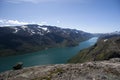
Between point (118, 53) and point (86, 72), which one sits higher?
point (86, 72)

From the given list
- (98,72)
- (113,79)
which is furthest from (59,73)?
(113,79)

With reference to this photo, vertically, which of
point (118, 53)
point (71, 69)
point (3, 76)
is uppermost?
point (71, 69)

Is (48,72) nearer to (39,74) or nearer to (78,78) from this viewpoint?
(39,74)

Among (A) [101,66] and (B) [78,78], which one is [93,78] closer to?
Result: (B) [78,78]

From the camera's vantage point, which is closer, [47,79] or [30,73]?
[47,79]

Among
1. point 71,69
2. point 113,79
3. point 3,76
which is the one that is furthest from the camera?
point 3,76

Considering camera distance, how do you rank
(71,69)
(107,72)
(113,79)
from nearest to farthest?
(113,79) → (107,72) → (71,69)

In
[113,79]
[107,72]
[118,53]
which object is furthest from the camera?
[118,53]

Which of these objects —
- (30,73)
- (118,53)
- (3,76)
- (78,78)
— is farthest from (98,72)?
(118,53)

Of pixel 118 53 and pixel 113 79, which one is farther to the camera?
pixel 118 53
